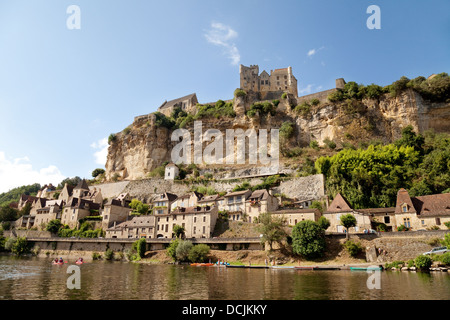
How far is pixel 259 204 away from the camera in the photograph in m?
47.8

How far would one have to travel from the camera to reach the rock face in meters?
58.2

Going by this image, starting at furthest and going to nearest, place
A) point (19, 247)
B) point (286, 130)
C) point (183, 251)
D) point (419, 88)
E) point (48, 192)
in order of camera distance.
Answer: point (48, 192) < point (286, 130) < point (419, 88) < point (19, 247) < point (183, 251)

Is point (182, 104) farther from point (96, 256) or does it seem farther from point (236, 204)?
point (96, 256)

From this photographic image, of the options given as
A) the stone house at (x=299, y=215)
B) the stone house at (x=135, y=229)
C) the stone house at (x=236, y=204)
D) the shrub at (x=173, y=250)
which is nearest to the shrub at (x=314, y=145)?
the stone house at (x=236, y=204)

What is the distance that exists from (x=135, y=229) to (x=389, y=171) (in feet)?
142

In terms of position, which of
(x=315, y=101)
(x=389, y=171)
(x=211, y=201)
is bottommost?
(x=211, y=201)

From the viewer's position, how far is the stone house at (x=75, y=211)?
59.6 metres

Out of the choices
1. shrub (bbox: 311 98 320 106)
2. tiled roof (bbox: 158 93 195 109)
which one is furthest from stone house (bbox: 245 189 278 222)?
tiled roof (bbox: 158 93 195 109)

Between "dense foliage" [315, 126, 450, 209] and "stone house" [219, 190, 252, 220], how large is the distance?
14.0m

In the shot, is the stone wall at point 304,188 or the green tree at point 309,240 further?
the stone wall at point 304,188

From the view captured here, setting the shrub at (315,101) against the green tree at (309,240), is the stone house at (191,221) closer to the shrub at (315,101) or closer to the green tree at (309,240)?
the green tree at (309,240)

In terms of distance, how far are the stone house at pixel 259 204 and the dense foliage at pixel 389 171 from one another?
9.51m

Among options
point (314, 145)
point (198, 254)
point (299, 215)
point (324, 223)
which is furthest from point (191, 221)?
point (314, 145)

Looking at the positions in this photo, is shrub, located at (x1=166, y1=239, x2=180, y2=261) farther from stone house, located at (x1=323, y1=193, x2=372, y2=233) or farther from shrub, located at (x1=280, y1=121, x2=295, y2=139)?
shrub, located at (x1=280, y1=121, x2=295, y2=139)
